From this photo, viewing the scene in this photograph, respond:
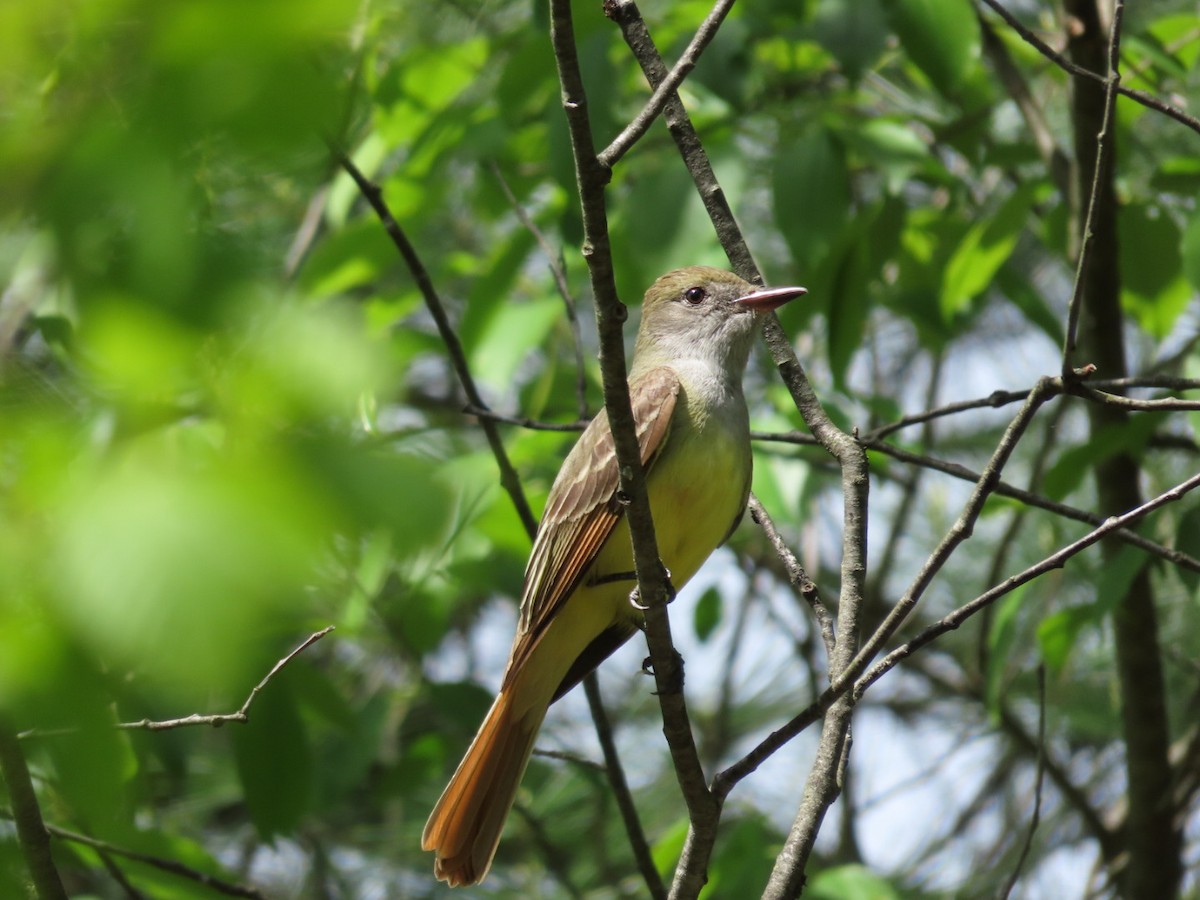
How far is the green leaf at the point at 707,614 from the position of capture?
5781 mm

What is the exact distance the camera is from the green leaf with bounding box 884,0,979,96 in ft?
13.0

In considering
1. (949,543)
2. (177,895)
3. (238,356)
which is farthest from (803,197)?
(238,356)

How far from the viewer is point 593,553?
4180mm

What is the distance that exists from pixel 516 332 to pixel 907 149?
1.47m

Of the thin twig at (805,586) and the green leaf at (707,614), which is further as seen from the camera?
the green leaf at (707,614)

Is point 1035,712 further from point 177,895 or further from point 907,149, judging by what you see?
→ point 177,895

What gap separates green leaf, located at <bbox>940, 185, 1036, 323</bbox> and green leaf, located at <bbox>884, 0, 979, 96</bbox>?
878 mm

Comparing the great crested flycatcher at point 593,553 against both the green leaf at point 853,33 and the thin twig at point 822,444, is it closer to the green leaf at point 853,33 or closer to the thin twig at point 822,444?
the thin twig at point 822,444

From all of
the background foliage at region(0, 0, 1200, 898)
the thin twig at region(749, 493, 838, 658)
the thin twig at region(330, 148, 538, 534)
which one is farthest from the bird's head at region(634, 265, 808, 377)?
the thin twig at region(749, 493, 838, 658)

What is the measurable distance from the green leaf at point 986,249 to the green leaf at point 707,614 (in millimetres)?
1632

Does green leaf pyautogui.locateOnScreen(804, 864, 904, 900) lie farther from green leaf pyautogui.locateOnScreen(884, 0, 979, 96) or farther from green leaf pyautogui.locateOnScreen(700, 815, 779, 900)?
green leaf pyautogui.locateOnScreen(884, 0, 979, 96)

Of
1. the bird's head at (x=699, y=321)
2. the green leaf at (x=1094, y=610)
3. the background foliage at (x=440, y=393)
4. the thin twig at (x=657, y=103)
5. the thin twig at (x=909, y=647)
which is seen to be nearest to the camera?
the background foliage at (x=440, y=393)

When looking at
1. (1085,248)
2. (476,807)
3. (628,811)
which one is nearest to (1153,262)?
(1085,248)

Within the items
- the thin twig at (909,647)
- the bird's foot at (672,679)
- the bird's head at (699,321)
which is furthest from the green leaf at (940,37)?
the bird's foot at (672,679)
